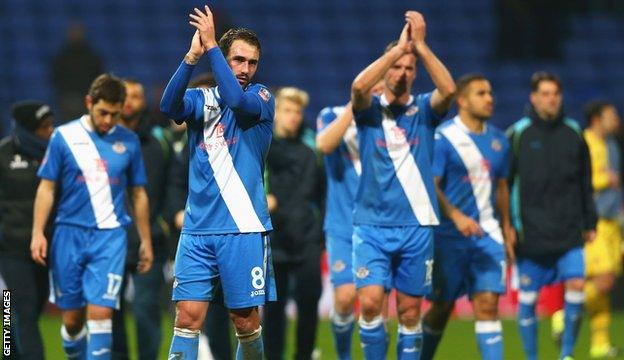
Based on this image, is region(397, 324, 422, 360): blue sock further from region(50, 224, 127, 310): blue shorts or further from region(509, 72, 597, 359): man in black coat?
region(509, 72, 597, 359): man in black coat

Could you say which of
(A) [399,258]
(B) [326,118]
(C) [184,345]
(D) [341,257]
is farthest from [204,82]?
(C) [184,345]

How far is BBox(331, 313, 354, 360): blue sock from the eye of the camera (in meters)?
9.42

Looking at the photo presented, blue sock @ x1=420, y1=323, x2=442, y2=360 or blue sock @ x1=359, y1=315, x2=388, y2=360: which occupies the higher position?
blue sock @ x1=359, y1=315, x2=388, y2=360

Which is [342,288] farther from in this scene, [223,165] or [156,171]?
[223,165]

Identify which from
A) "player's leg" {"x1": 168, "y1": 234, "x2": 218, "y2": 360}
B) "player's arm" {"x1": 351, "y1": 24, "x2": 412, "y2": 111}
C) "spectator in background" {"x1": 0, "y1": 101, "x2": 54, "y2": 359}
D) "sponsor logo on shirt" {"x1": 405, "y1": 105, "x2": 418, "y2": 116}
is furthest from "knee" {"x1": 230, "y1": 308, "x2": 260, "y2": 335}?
"spectator in background" {"x1": 0, "y1": 101, "x2": 54, "y2": 359}

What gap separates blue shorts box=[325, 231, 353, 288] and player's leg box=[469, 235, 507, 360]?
907 mm

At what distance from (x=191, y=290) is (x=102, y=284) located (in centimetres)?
152

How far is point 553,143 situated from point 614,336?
11.4 feet

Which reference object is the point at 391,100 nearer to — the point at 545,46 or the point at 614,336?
the point at 614,336

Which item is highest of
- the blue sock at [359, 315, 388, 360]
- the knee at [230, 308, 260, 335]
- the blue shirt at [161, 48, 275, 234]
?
the blue shirt at [161, 48, 275, 234]

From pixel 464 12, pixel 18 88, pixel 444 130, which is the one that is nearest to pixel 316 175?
pixel 444 130

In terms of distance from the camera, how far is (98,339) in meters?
8.16

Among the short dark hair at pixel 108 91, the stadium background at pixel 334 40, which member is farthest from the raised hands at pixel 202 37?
the stadium background at pixel 334 40

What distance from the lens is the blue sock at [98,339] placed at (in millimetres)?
8156
